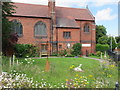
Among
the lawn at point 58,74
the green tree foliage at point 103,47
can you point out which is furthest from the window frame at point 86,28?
the lawn at point 58,74

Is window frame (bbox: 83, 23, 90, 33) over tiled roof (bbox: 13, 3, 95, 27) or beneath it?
beneath

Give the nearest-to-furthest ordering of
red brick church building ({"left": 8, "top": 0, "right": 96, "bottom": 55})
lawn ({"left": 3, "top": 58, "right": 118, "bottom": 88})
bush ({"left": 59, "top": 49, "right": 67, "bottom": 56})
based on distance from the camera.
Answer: lawn ({"left": 3, "top": 58, "right": 118, "bottom": 88}) < red brick church building ({"left": 8, "top": 0, "right": 96, "bottom": 55}) < bush ({"left": 59, "top": 49, "right": 67, "bottom": 56})

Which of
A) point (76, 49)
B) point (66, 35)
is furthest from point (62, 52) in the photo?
point (66, 35)

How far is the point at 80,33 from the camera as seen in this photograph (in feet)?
77.5

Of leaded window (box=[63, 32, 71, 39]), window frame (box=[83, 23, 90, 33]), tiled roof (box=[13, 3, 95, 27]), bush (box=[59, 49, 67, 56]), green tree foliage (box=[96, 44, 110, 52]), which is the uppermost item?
tiled roof (box=[13, 3, 95, 27])

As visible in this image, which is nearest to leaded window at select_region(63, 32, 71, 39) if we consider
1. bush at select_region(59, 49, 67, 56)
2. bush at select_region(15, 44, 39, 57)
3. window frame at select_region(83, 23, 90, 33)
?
bush at select_region(59, 49, 67, 56)

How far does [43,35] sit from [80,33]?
7.17m

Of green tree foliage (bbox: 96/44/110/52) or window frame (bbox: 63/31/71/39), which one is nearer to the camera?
window frame (bbox: 63/31/71/39)


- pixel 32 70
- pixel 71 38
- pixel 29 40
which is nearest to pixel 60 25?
pixel 71 38

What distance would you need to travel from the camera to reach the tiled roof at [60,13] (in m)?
20.9

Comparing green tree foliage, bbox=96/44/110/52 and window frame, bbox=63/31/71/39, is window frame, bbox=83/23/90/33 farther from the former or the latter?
green tree foliage, bbox=96/44/110/52

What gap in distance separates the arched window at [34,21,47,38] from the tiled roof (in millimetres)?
1494

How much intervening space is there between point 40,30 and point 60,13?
6090 millimetres

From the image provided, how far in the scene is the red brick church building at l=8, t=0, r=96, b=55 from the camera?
2000 cm
